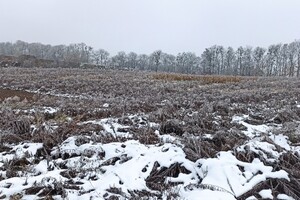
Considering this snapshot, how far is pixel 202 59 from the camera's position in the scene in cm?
8719

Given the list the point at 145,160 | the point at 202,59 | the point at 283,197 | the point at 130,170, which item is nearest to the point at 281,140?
the point at 283,197

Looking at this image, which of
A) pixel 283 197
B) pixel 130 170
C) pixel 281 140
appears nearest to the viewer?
pixel 283 197

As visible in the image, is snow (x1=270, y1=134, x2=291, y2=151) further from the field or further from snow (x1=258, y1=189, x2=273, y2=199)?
snow (x1=258, y1=189, x2=273, y2=199)

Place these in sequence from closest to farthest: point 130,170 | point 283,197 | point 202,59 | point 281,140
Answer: point 283,197 < point 130,170 < point 281,140 < point 202,59

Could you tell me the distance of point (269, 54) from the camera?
76.7 meters

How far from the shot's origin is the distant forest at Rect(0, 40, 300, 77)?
7538 cm

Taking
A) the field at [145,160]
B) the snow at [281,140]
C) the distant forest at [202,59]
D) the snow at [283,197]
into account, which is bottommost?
the snow at [283,197]

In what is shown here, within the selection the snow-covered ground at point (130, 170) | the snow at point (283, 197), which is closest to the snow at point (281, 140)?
the snow-covered ground at point (130, 170)

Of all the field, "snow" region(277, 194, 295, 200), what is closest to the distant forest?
the field

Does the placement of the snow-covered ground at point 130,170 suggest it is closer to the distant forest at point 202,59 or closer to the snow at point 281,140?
the snow at point 281,140

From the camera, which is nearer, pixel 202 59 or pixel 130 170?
pixel 130 170

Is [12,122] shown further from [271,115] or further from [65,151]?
[271,115]

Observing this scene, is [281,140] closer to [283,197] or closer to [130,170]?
[283,197]

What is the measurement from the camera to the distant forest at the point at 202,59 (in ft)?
247
